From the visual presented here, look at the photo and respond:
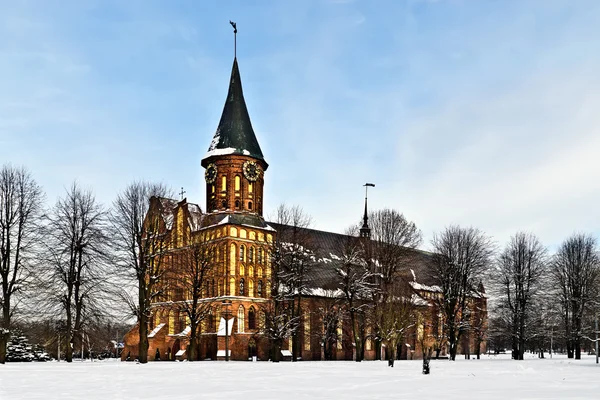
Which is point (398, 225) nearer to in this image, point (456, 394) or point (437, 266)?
point (437, 266)

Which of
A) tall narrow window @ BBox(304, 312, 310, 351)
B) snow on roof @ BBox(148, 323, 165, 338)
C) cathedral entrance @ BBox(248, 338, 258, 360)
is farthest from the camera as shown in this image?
Answer: tall narrow window @ BBox(304, 312, 310, 351)

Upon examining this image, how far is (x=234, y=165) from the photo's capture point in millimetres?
71375

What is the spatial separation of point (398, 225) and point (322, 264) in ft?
55.4

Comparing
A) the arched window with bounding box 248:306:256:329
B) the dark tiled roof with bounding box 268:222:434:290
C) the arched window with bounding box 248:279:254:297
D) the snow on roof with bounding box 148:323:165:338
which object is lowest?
the snow on roof with bounding box 148:323:165:338

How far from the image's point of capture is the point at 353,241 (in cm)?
7250

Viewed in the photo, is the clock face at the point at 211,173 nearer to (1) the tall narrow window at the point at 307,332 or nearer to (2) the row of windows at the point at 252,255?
(2) the row of windows at the point at 252,255

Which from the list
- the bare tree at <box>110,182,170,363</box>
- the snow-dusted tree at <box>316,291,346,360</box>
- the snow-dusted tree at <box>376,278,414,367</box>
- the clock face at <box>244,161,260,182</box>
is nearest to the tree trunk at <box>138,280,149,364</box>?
the bare tree at <box>110,182,170,363</box>

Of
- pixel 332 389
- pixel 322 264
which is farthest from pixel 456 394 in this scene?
pixel 322 264

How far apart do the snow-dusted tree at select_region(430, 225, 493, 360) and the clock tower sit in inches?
841

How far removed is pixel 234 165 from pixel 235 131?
4075 mm

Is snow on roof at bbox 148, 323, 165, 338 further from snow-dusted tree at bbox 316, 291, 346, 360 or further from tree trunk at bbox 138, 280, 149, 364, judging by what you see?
tree trunk at bbox 138, 280, 149, 364

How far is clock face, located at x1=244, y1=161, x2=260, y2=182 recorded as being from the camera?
71.8 metres

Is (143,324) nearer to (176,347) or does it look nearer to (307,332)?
(176,347)

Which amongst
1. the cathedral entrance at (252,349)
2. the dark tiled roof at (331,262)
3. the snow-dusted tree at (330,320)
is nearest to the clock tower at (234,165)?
the dark tiled roof at (331,262)
